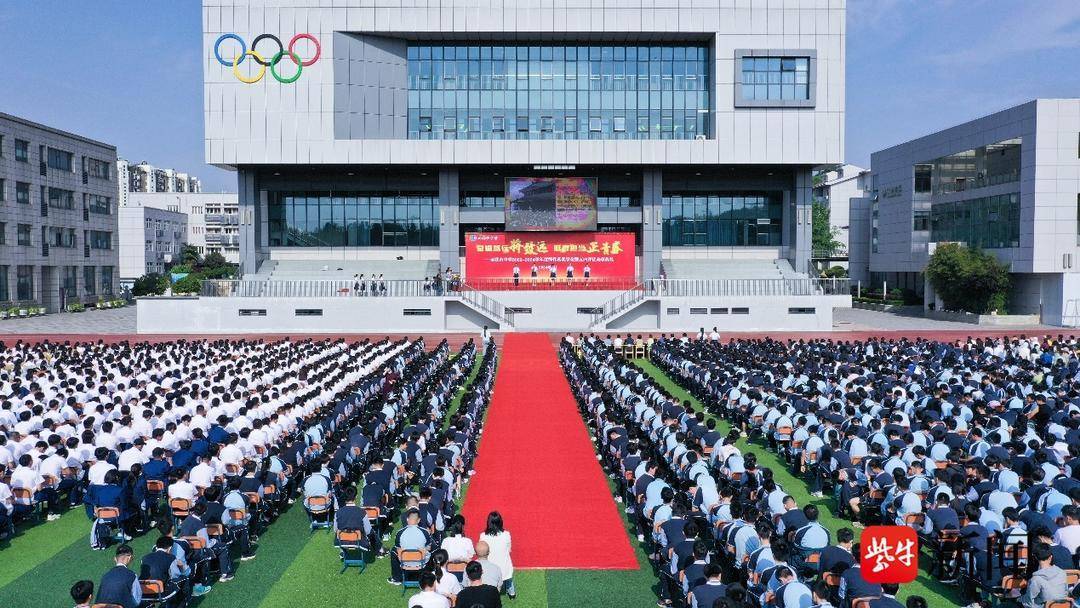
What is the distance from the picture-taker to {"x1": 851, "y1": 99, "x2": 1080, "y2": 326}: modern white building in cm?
4150

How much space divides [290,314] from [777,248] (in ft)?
97.3

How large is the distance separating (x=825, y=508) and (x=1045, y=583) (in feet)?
16.2

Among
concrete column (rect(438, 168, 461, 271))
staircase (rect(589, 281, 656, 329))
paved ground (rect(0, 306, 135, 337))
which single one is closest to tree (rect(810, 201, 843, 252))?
staircase (rect(589, 281, 656, 329))

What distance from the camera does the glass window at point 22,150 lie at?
55.4 m

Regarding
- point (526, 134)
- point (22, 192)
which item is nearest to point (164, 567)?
point (526, 134)

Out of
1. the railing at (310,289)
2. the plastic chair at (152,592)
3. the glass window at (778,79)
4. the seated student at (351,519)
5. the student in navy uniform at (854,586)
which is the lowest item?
the plastic chair at (152,592)

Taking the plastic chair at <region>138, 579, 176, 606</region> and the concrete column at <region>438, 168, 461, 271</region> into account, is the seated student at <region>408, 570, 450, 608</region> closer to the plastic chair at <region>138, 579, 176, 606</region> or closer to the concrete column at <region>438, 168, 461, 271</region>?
the plastic chair at <region>138, 579, 176, 606</region>

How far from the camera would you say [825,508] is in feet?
41.4

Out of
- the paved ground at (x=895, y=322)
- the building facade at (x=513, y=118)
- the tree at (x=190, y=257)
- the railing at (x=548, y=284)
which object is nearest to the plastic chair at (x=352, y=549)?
the railing at (x=548, y=284)

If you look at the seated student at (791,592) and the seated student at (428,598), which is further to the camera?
the seated student at (428,598)

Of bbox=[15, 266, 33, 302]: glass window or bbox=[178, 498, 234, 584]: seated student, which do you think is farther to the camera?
bbox=[15, 266, 33, 302]: glass window

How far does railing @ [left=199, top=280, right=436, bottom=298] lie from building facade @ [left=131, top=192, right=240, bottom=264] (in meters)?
72.6

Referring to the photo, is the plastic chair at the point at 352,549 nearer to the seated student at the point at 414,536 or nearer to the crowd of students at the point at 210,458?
the crowd of students at the point at 210,458

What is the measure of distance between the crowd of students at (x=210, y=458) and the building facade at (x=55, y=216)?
1616 inches
